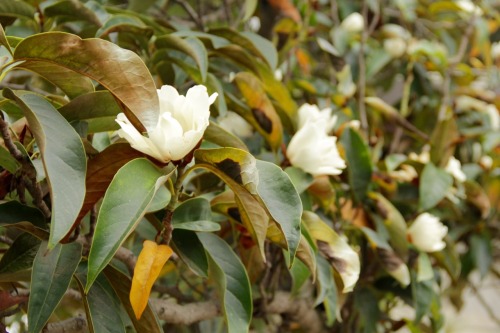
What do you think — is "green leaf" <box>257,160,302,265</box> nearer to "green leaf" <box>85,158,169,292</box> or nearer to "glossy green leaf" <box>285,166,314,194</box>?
"green leaf" <box>85,158,169,292</box>

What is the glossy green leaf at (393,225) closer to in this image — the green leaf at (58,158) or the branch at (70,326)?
the branch at (70,326)

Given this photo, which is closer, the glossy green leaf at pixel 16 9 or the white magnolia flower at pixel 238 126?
the glossy green leaf at pixel 16 9

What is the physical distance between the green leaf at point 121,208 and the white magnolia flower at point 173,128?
0.7 inches

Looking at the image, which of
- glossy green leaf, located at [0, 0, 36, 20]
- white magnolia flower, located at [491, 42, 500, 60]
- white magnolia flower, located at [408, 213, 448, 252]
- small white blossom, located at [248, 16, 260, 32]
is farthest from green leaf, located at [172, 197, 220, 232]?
white magnolia flower, located at [491, 42, 500, 60]

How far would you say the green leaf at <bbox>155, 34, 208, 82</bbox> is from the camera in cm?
79

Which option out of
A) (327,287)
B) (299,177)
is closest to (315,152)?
(299,177)

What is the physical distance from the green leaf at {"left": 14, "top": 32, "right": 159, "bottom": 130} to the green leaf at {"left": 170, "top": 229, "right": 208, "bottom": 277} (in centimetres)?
16

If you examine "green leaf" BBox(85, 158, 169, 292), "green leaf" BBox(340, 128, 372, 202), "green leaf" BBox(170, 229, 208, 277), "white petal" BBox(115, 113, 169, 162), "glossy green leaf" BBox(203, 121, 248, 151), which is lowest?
"green leaf" BBox(340, 128, 372, 202)

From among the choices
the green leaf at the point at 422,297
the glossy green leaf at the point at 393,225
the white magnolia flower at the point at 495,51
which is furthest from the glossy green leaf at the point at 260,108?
the white magnolia flower at the point at 495,51

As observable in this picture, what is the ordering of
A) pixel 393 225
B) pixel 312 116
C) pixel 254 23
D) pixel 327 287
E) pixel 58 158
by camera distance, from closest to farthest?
pixel 58 158 → pixel 327 287 → pixel 312 116 → pixel 393 225 → pixel 254 23

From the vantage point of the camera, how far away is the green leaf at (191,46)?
0.79m

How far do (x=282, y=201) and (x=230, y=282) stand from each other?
154 mm

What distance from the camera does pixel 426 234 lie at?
1.07 meters

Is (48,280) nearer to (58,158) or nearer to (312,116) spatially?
(58,158)
